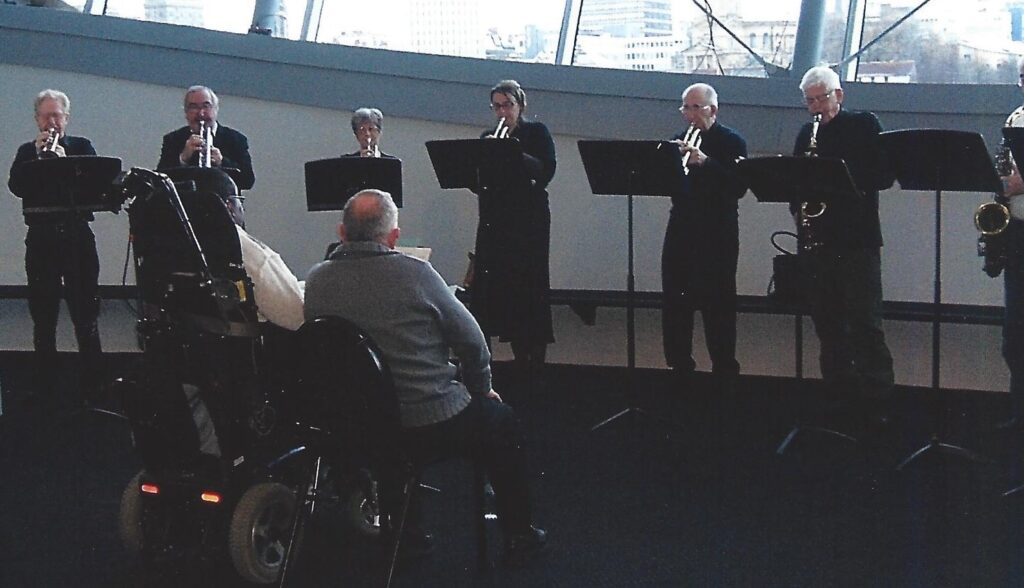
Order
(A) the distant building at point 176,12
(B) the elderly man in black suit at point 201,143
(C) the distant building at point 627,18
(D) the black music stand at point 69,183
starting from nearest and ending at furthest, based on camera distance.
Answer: (D) the black music stand at point 69,183 → (B) the elderly man in black suit at point 201,143 → (C) the distant building at point 627,18 → (A) the distant building at point 176,12

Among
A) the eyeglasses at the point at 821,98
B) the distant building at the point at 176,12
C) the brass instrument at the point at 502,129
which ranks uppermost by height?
the distant building at the point at 176,12

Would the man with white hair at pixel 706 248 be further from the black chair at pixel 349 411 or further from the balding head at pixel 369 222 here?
the black chair at pixel 349 411

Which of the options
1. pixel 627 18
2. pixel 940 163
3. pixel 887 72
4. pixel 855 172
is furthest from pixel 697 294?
pixel 627 18

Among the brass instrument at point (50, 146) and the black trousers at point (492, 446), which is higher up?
the brass instrument at point (50, 146)

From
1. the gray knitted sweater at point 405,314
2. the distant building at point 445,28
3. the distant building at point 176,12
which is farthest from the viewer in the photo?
the distant building at point 176,12

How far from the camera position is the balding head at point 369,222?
11.2 ft

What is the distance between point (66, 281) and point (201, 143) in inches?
40.1

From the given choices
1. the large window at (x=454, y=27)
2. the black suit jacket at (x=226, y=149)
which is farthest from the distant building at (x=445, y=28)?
the black suit jacket at (x=226, y=149)

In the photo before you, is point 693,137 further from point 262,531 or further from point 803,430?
point 262,531

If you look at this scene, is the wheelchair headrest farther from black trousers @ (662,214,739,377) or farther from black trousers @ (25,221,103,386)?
black trousers @ (25,221,103,386)

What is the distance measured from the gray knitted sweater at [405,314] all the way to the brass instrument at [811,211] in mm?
2089

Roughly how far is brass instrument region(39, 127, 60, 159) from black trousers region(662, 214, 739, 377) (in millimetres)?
2922

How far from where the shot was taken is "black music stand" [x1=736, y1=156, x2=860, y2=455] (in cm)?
457

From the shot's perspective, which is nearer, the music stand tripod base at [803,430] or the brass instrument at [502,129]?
the music stand tripod base at [803,430]
